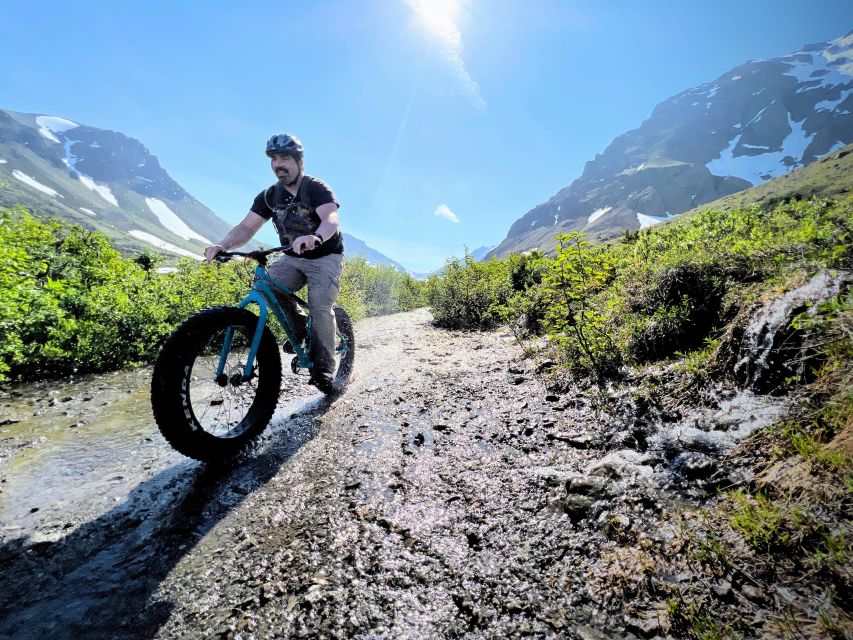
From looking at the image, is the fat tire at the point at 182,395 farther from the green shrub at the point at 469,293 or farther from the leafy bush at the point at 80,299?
the green shrub at the point at 469,293

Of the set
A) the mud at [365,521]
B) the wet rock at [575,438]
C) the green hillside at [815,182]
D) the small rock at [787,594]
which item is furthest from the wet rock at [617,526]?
the green hillside at [815,182]

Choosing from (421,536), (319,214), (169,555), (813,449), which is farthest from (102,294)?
(813,449)

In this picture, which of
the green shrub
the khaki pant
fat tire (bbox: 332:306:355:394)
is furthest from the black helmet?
the green shrub

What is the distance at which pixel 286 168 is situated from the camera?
4969 millimetres

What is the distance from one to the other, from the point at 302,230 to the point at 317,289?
0.85 meters

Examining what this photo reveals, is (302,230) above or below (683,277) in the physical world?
above

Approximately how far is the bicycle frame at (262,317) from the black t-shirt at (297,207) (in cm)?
53

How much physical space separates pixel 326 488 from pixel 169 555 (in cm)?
112

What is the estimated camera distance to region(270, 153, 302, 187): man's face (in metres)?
4.91

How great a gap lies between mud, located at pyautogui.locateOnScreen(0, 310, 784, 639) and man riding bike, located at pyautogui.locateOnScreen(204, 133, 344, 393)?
134 cm

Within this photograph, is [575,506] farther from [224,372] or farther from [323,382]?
[323,382]

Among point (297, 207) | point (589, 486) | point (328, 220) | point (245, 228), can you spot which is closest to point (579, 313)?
point (589, 486)

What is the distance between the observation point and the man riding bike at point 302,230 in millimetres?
4945

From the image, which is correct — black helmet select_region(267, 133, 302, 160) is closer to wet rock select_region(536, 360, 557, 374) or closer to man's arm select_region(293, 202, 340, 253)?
man's arm select_region(293, 202, 340, 253)
